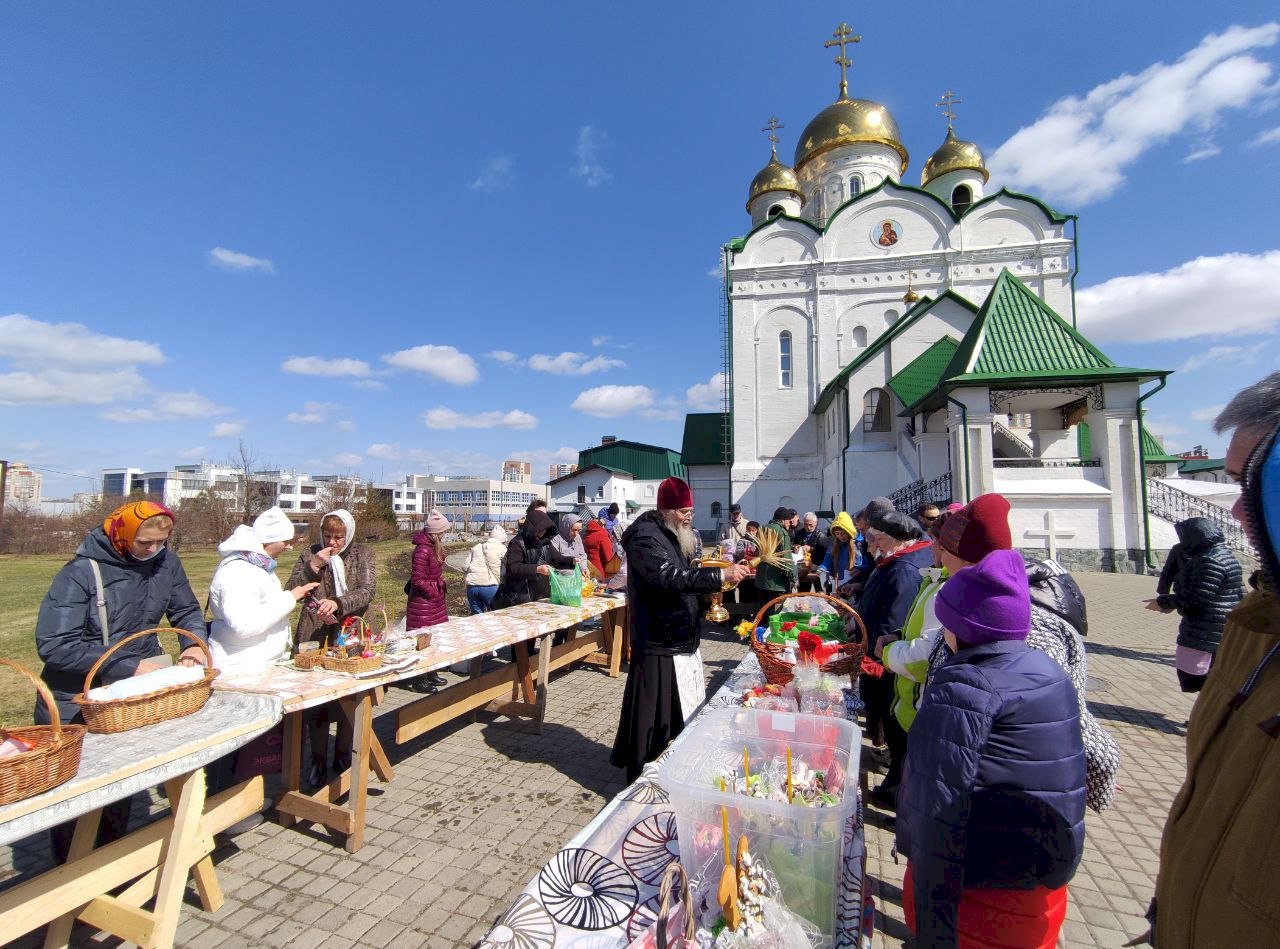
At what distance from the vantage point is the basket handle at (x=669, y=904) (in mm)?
1422

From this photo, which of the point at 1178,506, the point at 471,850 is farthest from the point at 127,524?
the point at 1178,506

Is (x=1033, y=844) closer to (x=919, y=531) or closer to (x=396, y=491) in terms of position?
(x=919, y=531)

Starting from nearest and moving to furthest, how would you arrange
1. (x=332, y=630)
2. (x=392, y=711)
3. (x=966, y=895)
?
(x=966, y=895) < (x=332, y=630) < (x=392, y=711)

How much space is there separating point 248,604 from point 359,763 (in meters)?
1.10

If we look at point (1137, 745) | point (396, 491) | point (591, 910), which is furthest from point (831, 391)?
point (396, 491)

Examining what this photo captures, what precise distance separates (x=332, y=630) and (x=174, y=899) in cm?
247

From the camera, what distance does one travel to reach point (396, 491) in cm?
8956

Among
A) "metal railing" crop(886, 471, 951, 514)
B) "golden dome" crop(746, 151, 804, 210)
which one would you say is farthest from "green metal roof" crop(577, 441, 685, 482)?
"metal railing" crop(886, 471, 951, 514)

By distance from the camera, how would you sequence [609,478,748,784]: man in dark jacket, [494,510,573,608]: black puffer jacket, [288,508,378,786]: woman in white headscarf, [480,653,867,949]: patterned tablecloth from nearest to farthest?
[480,653,867,949]: patterned tablecloth → [609,478,748,784]: man in dark jacket → [288,508,378,786]: woman in white headscarf → [494,510,573,608]: black puffer jacket

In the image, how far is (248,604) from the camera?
3.36 metres

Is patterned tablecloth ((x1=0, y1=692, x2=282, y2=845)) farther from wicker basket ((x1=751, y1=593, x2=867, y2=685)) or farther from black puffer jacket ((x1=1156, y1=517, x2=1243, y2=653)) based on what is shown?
black puffer jacket ((x1=1156, y1=517, x2=1243, y2=653))

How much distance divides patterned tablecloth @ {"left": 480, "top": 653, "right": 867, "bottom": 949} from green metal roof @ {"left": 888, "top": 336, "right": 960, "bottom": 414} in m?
20.2

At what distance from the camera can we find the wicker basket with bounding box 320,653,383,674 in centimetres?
338

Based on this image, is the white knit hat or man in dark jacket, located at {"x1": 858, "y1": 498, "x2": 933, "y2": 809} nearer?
the white knit hat
